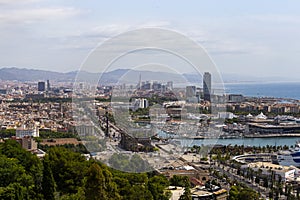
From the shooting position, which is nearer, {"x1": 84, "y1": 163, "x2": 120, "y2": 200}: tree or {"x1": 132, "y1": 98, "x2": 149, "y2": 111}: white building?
{"x1": 84, "y1": 163, "x2": 120, "y2": 200}: tree

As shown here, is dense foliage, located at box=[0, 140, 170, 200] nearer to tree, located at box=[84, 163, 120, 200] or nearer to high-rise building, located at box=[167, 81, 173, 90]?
tree, located at box=[84, 163, 120, 200]

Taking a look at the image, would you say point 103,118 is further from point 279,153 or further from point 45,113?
point 45,113

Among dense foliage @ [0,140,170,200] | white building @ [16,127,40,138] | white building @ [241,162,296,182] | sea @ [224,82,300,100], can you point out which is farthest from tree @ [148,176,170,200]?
sea @ [224,82,300,100]

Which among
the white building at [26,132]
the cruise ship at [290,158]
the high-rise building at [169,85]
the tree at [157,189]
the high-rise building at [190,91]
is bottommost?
the cruise ship at [290,158]

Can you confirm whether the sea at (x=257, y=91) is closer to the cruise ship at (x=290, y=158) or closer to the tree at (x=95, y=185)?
the cruise ship at (x=290, y=158)

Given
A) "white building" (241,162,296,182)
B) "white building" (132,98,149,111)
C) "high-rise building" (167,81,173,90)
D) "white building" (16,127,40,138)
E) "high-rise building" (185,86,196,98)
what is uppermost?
"high-rise building" (167,81,173,90)

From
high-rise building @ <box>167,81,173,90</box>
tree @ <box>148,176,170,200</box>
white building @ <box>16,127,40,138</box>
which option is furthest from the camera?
white building @ <box>16,127,40,138</box>

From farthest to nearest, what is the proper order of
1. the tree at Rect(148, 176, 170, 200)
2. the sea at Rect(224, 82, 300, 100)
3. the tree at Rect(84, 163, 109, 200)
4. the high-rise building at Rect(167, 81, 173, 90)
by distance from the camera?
the sea at Rect(224, 82, 300, 100)
the tree at Rect(148, 176, 170, 200)
the high-rise building at Rect(167, 81, 173, 90)
the tree at Rect(84, 163, 109, 200)

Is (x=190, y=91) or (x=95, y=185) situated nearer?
(x=95, y=185)

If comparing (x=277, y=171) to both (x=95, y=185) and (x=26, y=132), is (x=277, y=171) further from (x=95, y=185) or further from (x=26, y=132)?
(x=26, y=132)

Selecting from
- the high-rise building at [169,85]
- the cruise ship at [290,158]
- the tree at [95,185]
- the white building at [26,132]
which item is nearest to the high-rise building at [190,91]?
the high-rise building at [169,85]

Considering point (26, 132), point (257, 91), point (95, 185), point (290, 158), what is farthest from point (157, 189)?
point (257, 91)
